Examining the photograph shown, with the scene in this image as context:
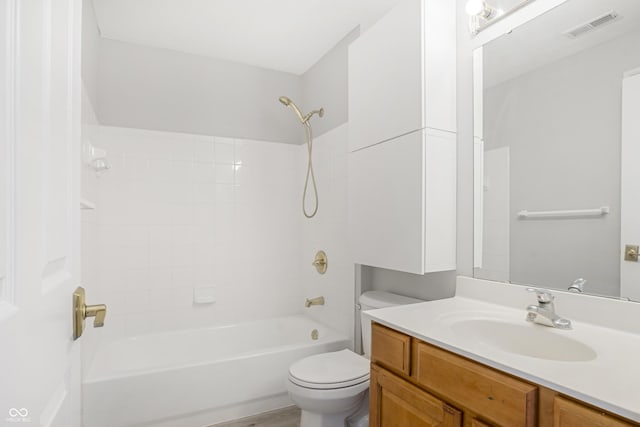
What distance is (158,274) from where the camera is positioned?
2646 mm

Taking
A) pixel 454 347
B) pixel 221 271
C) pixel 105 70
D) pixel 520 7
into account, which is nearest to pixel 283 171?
pixel 221 271

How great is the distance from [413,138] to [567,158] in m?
0.59

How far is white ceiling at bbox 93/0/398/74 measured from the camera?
2156 mm

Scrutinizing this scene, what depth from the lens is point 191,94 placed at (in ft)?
9.15

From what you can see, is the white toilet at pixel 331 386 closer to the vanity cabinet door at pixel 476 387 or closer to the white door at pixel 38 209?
the vanity cabinet door at pixel 476 387

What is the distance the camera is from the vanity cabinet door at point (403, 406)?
105cm

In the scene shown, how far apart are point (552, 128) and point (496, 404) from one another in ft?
3.34

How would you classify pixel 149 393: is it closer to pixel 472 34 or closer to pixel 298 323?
pixel 298 323

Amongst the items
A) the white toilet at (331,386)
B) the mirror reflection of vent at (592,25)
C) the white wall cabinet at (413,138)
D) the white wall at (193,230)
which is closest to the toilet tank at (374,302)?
the white toilet at (331,386)

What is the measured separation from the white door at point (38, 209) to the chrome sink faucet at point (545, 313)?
1.34 m

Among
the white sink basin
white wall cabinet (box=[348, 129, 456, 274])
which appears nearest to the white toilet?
white wall cabinet (box=[348, 129, 456, 274])

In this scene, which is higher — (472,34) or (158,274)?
(472,34)

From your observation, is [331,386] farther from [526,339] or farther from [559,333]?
[559,333]

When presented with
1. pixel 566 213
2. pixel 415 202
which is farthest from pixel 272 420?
pixel 566 213
